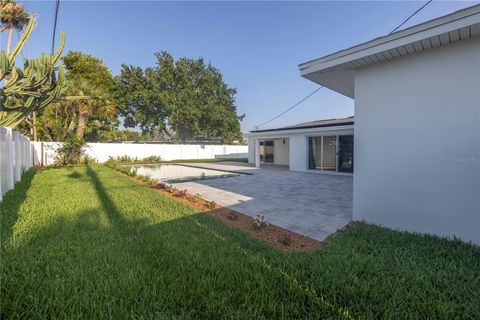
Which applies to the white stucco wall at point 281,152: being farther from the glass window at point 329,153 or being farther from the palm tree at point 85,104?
the palm tree at point 85,104

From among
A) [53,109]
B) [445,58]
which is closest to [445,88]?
[445,58]

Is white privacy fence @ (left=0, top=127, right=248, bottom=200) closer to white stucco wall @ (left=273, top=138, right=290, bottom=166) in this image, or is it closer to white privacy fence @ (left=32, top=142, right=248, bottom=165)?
white privacy fence @ (left=32, top=142, right=248, bottom=165)

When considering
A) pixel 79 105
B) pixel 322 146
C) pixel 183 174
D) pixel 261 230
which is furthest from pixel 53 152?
pixel 322 146

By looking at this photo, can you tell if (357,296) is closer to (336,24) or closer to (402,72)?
(402,72)

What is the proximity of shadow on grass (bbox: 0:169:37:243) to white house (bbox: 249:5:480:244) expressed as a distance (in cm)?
619

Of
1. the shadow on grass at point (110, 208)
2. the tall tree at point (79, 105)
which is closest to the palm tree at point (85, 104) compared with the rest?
the tall tree at point (79, 105)

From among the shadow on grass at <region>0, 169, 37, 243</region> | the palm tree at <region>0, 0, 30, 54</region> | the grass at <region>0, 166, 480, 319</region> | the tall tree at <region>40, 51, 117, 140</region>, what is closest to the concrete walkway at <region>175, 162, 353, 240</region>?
the grass at <region>0, 166, 480, 319</region>

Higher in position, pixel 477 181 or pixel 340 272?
pixel 477 181

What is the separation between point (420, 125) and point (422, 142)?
297mm

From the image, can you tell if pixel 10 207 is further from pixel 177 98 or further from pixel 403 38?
pixel 177 98

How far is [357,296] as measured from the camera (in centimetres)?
214

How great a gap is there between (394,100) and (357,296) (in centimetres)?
357

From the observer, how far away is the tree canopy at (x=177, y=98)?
78.8 ft

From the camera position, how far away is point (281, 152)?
Answer: 63.6ft
